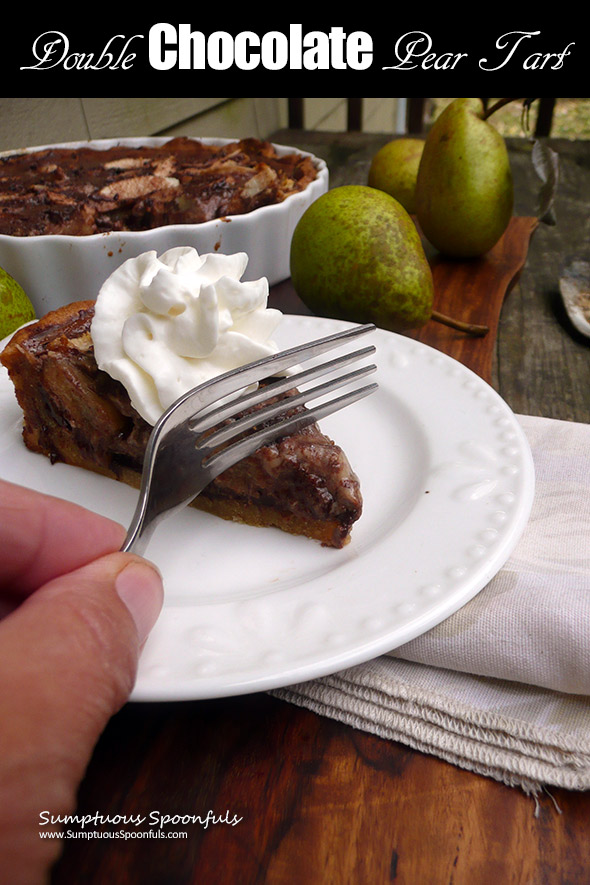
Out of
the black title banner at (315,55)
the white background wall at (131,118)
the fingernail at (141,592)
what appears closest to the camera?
the fingernail at (141,592)

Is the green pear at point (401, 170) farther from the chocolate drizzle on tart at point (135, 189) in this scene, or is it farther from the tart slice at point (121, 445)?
the tart slice at point (121, 445)

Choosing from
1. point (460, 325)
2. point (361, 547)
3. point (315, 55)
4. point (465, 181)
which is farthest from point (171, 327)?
point (315, 55)

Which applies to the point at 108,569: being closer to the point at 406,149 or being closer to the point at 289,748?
the point at 289,748

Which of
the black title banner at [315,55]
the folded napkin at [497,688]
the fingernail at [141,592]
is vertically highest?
the black title banner at [315,55]

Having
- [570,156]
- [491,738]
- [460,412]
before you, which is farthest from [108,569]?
[570,156]

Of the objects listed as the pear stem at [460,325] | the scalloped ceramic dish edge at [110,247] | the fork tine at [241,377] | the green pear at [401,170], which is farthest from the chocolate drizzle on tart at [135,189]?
the fork tine at [241,377]

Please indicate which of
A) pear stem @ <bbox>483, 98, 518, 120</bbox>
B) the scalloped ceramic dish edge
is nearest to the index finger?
the scalloped ceramic dish edge
